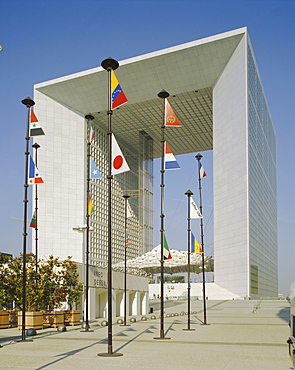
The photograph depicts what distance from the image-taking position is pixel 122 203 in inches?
3686

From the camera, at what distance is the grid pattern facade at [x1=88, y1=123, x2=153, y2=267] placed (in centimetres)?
8356

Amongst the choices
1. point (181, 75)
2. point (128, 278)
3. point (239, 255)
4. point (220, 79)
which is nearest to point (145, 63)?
point (181, 75)

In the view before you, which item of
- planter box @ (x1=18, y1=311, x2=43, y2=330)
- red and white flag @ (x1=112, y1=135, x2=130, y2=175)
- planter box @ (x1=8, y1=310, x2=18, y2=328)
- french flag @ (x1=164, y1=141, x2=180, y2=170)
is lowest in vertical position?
planter box @ (x1=8, y1=310, x2=18, y2=328)

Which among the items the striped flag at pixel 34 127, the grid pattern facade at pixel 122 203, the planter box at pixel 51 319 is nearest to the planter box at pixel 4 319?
the planter box at pixel 51 319

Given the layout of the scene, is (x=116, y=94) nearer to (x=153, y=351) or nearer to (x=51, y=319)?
(x=153, y=351)

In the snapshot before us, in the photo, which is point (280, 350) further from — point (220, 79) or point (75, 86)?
point (75, 86)

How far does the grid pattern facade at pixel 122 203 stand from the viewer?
274ft

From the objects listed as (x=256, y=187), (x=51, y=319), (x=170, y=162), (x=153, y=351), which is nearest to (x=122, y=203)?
(x=256, y=187)

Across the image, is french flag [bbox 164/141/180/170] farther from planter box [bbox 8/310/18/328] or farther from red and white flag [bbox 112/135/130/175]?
planter box [bbox 8/310/18/328]

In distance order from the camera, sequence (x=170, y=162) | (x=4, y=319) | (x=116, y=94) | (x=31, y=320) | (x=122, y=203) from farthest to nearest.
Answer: (x=122, y=203)
(x=4, y=319)
(x=31, y=320)
(x=170, y=162)
(x=116, y=94)

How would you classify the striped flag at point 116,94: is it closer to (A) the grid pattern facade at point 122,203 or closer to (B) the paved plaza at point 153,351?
(B) the paved plaza at point 153,351

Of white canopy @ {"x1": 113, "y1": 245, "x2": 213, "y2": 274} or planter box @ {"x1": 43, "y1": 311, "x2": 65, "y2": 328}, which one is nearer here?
planter box @ {"x1": 43, "y1": 311, "x2": 65, "y2": 328}

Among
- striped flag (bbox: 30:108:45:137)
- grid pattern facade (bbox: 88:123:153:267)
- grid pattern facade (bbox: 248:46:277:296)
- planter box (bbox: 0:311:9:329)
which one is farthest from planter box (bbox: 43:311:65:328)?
grid pattern facade (bbox: 88:123:153:267)

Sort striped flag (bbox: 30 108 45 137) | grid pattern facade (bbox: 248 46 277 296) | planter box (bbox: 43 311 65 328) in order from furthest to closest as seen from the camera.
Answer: grid pattern facade (bbox: 248 46 277 296)
planter box (bbox: 43 311 65 328)
striped flag (bbox: 30 108 45 137)
